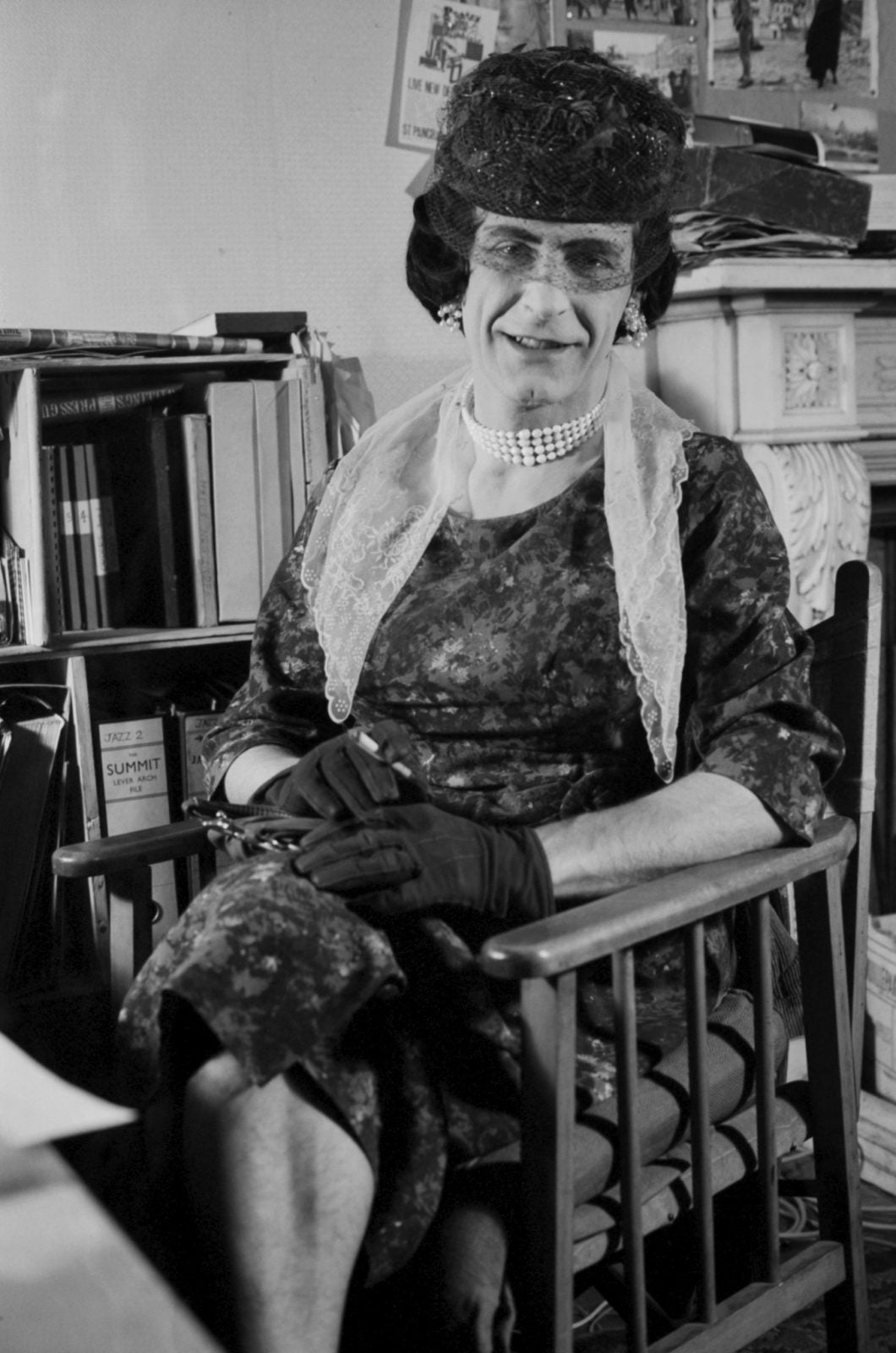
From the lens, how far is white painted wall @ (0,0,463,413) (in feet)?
7.19

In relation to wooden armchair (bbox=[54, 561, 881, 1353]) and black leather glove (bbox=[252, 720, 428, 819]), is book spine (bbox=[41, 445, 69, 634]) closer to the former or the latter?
wooden armchair (bbox=[54, 561, 881, 1353])

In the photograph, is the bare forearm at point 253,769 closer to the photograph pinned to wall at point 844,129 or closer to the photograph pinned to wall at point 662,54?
the photograph pinned to wall at point 662,54

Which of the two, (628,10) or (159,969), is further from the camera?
(628,10)

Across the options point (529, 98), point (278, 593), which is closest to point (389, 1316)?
point (278, 593)

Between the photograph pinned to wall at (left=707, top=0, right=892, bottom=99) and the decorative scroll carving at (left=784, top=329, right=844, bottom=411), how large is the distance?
0.60 meters

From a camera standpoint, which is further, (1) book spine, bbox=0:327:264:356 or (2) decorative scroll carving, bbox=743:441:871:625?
(2) decorative scroll carving, bbox=743:441:871:625

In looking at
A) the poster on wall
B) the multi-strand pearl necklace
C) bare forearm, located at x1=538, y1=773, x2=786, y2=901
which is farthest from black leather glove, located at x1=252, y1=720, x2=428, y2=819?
the poster on wall

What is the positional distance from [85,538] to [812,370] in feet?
3.67

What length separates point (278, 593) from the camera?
1759 mm

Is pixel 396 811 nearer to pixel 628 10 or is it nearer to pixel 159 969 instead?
pixel 159 969

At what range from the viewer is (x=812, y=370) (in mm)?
2244

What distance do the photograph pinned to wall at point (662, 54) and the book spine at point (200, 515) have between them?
3.29 feet

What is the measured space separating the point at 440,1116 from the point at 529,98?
3.31 feet

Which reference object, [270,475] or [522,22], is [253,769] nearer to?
[270,475]
